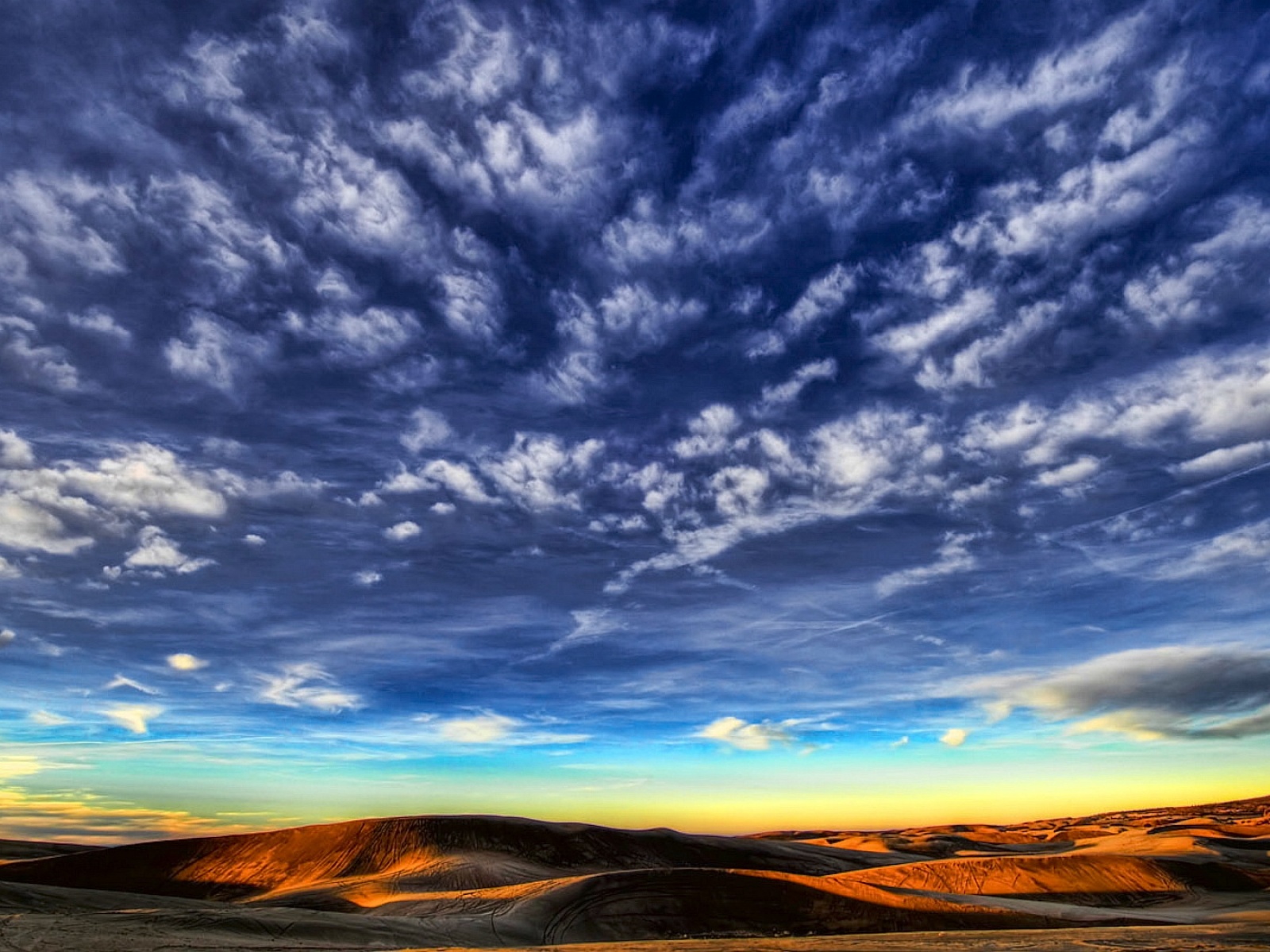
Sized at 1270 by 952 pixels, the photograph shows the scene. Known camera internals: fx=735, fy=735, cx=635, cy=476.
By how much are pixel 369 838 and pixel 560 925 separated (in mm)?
39781

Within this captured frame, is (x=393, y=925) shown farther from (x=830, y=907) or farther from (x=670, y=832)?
(x=670, y=832)

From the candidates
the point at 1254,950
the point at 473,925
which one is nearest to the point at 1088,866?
the point at 1254,950

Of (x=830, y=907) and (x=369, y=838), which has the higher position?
(x=369, y=838)

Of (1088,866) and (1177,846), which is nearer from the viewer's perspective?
(1088,866)

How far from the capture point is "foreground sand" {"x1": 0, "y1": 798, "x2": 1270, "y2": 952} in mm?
20406

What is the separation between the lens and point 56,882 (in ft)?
179

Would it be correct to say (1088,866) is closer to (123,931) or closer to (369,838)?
(123,931)

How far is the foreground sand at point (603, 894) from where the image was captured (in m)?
20.4

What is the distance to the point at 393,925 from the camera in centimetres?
2533

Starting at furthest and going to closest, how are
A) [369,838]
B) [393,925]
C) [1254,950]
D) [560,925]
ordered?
[369,838]
[560,925]
[393,925]
[1254,950]

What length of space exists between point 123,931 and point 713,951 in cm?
1640

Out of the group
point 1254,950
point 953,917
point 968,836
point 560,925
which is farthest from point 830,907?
point 968,836

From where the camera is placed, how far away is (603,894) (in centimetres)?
3019

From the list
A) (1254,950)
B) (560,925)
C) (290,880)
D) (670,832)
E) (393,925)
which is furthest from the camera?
(670,832)
